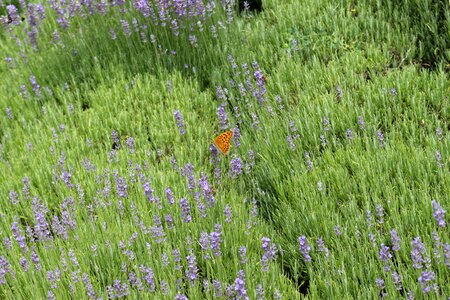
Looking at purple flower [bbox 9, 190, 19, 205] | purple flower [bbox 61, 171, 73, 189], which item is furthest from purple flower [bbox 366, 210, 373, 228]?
purple flower [bbox 9, 190, 19, 205]

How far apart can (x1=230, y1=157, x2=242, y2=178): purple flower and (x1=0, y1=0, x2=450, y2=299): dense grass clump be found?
1 cm

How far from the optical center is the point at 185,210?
3205mm

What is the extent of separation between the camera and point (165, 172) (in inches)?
157

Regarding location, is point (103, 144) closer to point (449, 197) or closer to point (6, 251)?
point (6, 251)

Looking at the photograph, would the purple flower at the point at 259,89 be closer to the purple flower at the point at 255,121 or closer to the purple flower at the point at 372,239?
the purple flower at the point at 255,121

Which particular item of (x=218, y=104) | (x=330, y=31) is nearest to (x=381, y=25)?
(x=330, y=31)

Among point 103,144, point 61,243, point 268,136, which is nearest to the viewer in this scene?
point 61,243

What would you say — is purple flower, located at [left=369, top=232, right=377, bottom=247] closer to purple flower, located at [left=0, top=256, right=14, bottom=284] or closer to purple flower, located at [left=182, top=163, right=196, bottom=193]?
purple flower, located at [left=182, top=163, right=196, bottom=193]

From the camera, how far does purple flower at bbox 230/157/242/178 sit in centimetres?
357

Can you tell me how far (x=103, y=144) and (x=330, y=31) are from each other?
2192 millimetres

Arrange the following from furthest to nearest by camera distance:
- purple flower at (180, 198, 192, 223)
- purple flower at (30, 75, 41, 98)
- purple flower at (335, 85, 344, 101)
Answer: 1. purple flower at (30, 75, 41, 98)
2. purple flower at (335, 85, 344, 101)
3. purple flower at (180, 198, 192, 223)

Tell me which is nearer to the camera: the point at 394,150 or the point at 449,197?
the point at 449,197

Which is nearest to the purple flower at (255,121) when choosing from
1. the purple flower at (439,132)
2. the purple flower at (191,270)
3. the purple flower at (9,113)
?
the purple flower at (439,132)

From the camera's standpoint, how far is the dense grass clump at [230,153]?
2.96m
